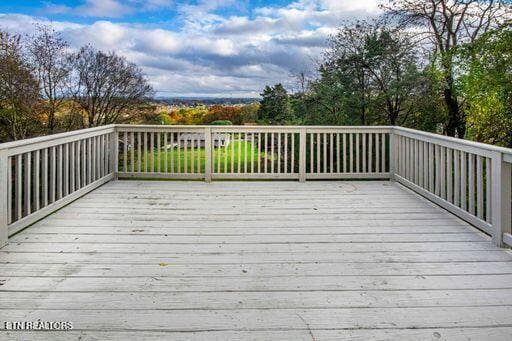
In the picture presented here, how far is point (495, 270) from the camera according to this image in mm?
2627

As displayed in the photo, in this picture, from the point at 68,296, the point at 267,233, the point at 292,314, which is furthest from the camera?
the point at 267,233

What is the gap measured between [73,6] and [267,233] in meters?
8.44

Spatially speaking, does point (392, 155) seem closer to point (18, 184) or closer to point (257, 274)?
point (257, 274)

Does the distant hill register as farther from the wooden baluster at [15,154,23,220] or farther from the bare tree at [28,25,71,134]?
the wooden baluster at [15,154,23,220]

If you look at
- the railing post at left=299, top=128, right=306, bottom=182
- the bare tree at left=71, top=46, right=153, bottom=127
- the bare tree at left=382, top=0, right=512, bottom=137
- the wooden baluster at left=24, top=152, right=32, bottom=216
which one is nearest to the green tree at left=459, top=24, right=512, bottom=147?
the bare tree at left=382, top=0, right=512, bottom=137

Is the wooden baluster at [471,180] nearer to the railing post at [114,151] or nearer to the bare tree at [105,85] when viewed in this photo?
the railing post at [114,151]

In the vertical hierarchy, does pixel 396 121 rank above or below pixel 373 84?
below

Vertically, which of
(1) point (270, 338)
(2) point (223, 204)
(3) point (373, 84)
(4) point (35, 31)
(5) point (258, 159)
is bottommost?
(1) point (270, 338)

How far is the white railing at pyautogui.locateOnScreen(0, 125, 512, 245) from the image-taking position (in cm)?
347

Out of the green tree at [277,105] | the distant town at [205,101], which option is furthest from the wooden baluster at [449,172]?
the green tree at [277,105]

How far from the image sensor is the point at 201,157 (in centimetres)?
623

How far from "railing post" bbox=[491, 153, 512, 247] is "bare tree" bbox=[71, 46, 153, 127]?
975 cm

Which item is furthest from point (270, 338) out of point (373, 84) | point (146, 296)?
point (373, 84)

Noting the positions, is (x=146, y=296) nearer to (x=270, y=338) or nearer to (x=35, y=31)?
(x=270, y=338)
